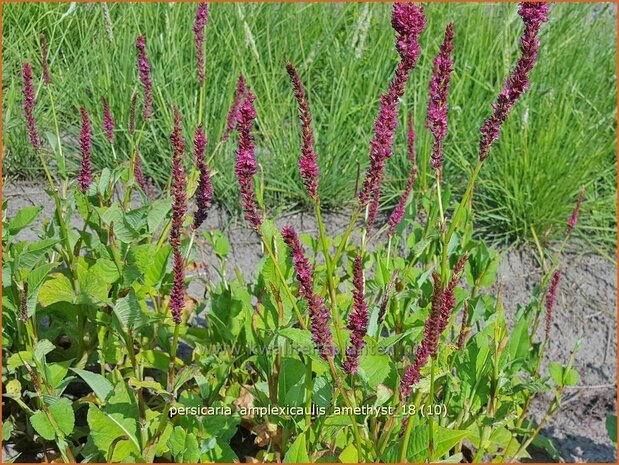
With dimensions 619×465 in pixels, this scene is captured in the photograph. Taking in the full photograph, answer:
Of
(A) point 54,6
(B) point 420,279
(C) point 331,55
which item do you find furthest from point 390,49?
(B) point 420,279

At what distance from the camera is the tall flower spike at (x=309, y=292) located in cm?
126

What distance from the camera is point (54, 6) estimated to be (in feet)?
14.6

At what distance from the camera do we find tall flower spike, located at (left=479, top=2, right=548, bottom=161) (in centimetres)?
131

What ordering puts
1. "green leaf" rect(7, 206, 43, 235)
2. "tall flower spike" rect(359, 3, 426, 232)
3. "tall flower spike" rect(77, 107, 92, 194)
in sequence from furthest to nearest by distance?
1. "green leaf" rect(7, 206, 43, 235)
2. "tall flower spike" rect(77, 107, 92, 194)
3. "tall flower spike" rect(359, 3, 426, 232)

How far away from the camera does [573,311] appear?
316 centimetres

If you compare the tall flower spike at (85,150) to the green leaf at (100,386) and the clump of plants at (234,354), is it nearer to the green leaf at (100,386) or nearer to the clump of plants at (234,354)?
the clump of plants at (234,354)

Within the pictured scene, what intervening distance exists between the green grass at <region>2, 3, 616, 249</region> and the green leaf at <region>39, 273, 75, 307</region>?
4.62ft

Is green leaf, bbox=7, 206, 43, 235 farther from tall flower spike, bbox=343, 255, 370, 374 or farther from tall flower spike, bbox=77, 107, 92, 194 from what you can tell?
tall flower spike, bbox=343, 255, 370, 374

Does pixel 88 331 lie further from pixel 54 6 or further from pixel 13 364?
pixel 54 6

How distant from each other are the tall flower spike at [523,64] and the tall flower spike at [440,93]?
8 cm

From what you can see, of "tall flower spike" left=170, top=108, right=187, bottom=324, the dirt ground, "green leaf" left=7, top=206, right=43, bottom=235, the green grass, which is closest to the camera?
"tall flower spike" left=170, top=108, right=187, bottom=324

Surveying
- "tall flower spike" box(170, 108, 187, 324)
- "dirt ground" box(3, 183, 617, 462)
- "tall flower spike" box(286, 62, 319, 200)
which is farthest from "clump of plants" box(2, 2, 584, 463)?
"dirt ground" box(3, 183, 617, 462)

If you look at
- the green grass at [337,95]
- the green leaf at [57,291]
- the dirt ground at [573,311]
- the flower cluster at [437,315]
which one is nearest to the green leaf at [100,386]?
the green leaf at [57,291]

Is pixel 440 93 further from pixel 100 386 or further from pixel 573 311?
pixel 573 311
